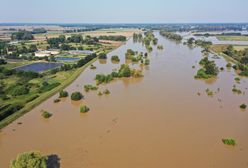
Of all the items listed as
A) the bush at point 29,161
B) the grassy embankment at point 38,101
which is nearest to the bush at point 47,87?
the grassy embankment at point 38,101

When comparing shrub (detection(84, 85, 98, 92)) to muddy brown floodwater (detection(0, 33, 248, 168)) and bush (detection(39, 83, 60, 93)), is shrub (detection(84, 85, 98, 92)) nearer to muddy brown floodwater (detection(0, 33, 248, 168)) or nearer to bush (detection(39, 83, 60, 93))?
muddy brown floodwater (detection(0, 33, 248, 168))

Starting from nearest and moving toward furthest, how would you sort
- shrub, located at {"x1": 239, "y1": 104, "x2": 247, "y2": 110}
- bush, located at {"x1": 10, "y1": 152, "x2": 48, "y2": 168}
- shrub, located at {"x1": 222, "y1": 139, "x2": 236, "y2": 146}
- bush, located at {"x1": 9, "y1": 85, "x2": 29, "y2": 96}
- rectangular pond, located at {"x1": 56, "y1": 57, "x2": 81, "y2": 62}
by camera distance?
bush, located at {"x1": 10, "y1": 152, "x2": 48, "y2": 168} < shrub, located at {"x1": 222, "y1": 139, "x2": 236, "y2": 146} < shrub, located at {"x1": 239, "y1": 104, "x2": 247, "y2": 110} < bush, located at {"x1": 9, "y1": 85, "x2": 29, "y2": 96} < rectangular pond, located at {"x1": 56, "y1": 57, "x2": 81, "y2": 62}

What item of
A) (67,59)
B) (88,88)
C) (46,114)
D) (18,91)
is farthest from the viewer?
(67,59)

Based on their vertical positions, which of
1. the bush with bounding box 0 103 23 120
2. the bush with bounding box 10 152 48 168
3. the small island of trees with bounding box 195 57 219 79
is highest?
the small island of trees with bounding box 195 57 219 79

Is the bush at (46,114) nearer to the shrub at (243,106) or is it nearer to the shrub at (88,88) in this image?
the shrub at (88,88)

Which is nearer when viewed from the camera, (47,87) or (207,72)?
(47,87)

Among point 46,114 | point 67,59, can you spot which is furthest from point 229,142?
point 67,59

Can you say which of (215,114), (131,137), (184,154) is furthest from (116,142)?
(215,114)

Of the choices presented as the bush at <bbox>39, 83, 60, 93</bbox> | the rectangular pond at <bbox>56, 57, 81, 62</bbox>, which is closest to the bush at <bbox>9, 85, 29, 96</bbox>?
the bush at <bbox>39, 83, 60, 93</bbox>

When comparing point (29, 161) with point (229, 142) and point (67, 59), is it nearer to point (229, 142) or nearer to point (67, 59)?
point (229, 142)

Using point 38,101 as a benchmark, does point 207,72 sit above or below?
above
